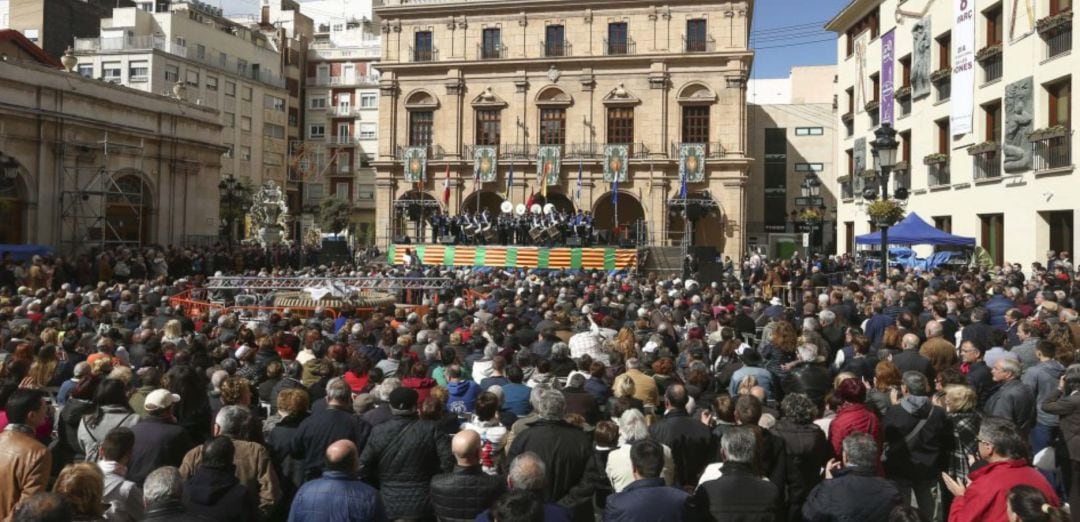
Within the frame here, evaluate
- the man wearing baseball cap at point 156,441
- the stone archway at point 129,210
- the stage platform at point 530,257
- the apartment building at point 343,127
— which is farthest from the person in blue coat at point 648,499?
the apartment building at point 343,127

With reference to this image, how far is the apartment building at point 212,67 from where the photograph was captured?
56.1 meters

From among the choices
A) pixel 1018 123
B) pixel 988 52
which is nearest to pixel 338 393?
pixel 1018 123

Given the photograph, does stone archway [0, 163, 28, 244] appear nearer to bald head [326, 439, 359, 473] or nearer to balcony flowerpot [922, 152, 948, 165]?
bald head [326, 439, 359, 473]

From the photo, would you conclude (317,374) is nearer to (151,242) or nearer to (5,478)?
(5,478)

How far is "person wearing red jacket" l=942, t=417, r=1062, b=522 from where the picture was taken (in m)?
4.79

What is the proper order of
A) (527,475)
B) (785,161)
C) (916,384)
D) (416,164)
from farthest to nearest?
(785,161) < (416,164) < (916,384) < (527,475)

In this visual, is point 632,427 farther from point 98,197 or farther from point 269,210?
point 269,210

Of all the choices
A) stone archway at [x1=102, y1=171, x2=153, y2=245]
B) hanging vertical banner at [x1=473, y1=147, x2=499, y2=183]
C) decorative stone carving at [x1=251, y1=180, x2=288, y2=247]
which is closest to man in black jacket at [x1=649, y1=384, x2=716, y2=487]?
stone archway at [x1=102, y1=171, x2=153, y2=245]

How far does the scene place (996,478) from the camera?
4.91 meters

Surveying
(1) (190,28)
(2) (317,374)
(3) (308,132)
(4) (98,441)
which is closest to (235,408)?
(4) (98,441)

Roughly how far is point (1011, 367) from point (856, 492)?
3.33 meters

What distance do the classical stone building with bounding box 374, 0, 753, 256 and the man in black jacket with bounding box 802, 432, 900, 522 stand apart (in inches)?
1541

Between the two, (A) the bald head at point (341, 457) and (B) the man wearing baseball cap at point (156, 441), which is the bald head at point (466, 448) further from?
(B) the man wearing baseball cap at point (156, 441)

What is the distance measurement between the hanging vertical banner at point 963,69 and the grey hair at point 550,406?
25.0 meters
